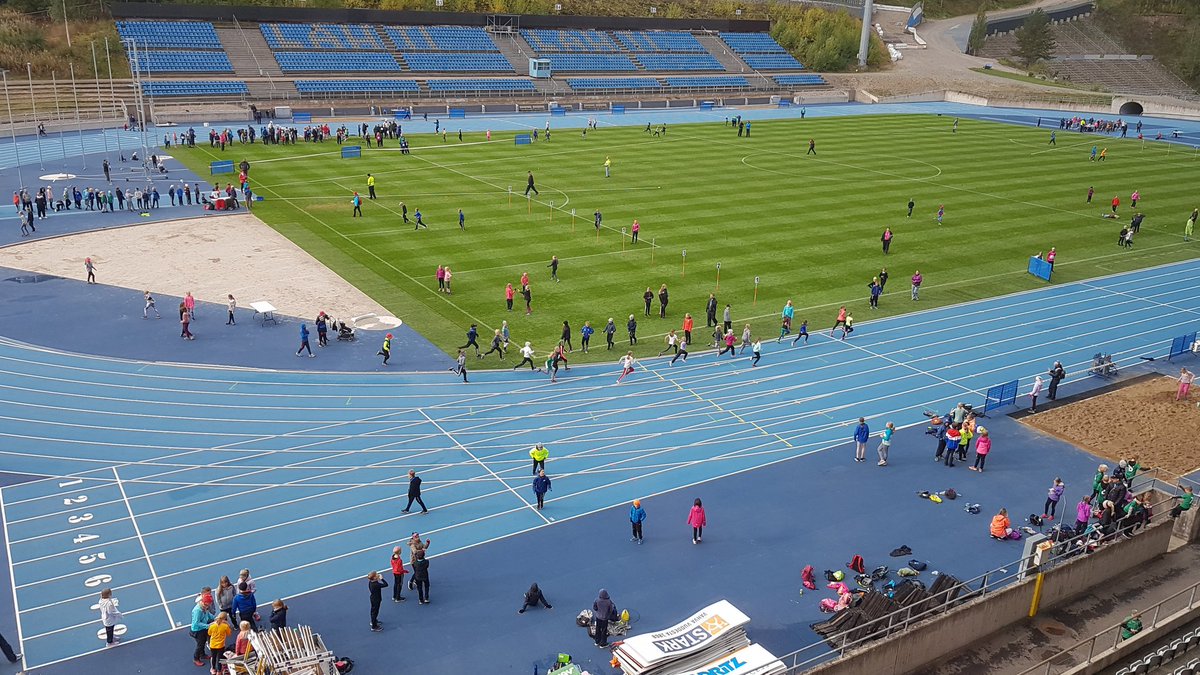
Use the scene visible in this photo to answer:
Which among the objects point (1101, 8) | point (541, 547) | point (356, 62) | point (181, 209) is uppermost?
point (1101, 8)

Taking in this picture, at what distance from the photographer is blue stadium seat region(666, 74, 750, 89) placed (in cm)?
10631

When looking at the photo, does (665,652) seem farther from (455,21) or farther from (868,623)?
(455,21)

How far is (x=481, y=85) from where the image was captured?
304 feet

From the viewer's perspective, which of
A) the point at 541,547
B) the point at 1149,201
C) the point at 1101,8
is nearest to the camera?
the point at 541,547

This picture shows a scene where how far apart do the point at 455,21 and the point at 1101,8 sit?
10940cm

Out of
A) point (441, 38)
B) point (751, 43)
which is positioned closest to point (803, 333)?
point (441, 38)

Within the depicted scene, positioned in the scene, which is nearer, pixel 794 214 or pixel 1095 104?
pixel 794 214

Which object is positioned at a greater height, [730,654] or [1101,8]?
[1101,8]

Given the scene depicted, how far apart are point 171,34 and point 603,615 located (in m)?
85.2

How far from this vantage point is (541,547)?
21.0 meters

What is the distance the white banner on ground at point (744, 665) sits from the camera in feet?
51.1

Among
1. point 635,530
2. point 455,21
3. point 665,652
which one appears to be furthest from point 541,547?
point 455,21

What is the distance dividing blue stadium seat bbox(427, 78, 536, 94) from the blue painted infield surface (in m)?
65.0

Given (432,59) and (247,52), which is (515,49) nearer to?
(432,59)
